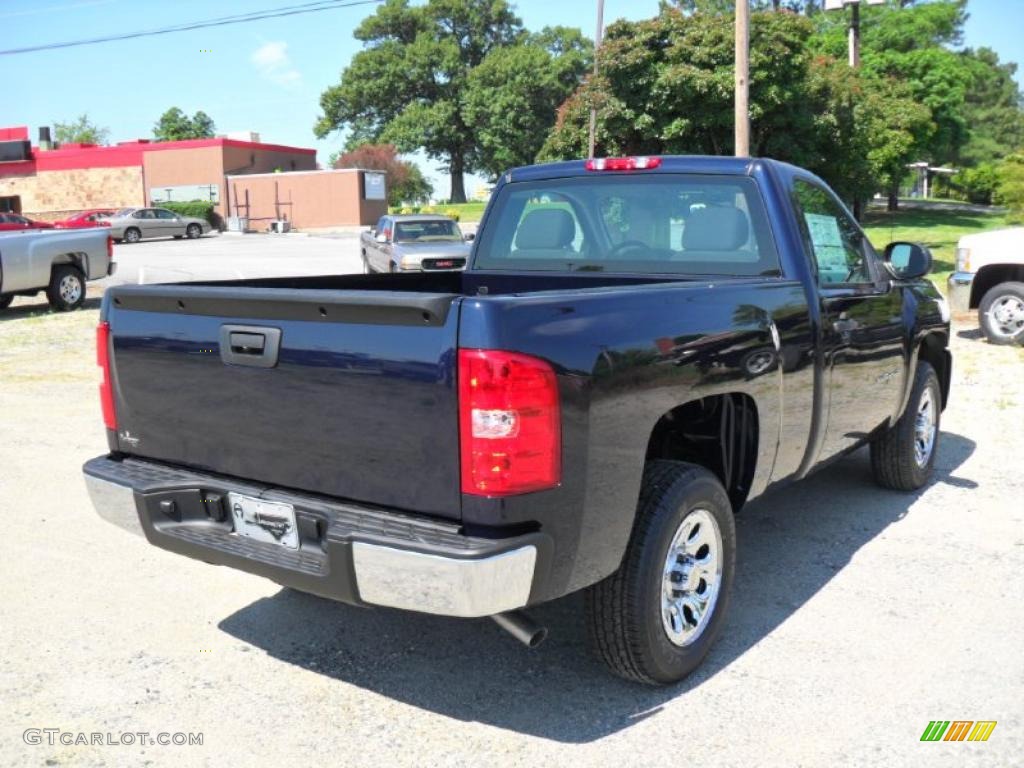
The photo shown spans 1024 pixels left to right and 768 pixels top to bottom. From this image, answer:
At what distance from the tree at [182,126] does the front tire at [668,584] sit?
325ft

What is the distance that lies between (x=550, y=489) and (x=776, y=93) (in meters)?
22.3

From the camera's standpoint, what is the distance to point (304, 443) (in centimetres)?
312

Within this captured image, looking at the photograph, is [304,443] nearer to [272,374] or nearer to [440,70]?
[272,374]

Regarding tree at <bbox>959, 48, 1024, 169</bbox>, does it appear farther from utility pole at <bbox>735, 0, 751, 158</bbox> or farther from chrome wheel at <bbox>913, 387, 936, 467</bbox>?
chrome wheel at <bbox>913, 387, 936, 467</bbox>

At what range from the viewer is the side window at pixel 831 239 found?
4551 mm

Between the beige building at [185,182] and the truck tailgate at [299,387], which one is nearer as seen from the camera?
the truck tailgate at [299,387]

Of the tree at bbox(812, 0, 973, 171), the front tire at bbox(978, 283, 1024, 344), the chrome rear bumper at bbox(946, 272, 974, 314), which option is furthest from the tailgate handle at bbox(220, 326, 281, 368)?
the tree at bbox(812, 0, 973, 171)

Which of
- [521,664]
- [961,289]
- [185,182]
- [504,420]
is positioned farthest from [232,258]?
[504,420]

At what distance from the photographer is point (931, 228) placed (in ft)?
115

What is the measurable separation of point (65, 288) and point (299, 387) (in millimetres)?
14400

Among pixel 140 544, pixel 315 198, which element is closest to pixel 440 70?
pixel 315 198

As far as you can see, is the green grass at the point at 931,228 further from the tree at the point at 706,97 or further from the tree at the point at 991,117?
the tree at the point at 991,117

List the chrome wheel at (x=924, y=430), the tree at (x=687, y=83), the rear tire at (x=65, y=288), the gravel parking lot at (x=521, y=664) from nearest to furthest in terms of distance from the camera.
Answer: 1. the gravel parking lot at (x=521, y=664)
2. the chrome wheel at (x=924, y=430)
3. the rear tire at (x=65, y=288)
4. the tree at (x=687, y=83)

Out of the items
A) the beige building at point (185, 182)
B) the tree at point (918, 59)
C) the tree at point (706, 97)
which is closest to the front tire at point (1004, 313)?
the tree at point (706, 97)
